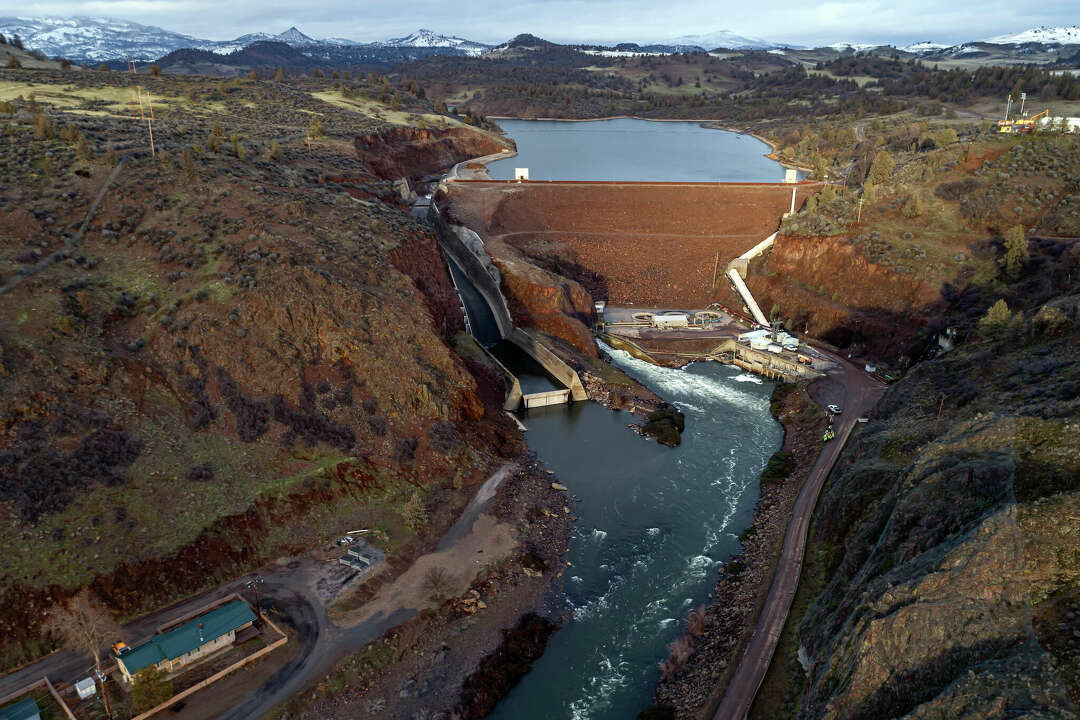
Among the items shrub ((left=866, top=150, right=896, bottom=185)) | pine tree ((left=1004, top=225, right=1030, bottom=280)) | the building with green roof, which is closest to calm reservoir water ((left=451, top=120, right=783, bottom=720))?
the building with green roof

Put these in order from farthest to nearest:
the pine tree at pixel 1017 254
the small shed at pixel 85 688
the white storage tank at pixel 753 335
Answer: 1. the white storage tank at pixel 753 335
2. the pine tree at pixel 1017 254
3. the small shed at pixel 85 688

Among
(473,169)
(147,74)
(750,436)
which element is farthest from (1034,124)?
(147,74)

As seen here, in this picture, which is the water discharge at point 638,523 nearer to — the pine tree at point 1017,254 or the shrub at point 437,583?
the shrub at point 437,583

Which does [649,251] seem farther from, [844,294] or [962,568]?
[962,568]

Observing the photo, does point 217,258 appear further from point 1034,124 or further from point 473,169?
point 1034,124

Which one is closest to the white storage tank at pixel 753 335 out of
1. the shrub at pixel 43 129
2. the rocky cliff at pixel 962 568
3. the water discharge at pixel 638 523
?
the water discharge at pixel 638 523
